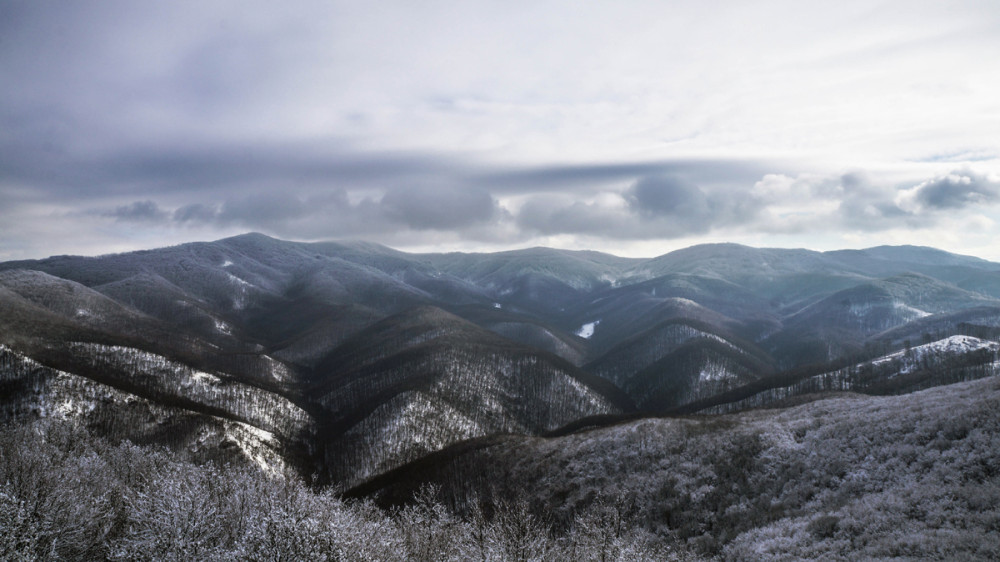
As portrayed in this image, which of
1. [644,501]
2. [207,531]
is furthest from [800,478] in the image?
[207,531]

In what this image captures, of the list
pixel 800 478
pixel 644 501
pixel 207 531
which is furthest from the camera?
pixel 644 501

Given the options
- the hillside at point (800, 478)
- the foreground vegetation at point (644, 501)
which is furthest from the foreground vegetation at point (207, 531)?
the hillside at point (800, 478)

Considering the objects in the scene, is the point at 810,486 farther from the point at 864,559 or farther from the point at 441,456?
the point at 441,456

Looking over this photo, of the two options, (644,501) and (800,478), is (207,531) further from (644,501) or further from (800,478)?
(800,478)

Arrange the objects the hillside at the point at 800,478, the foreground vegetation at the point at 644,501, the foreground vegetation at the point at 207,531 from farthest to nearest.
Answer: the hillside at the point at 800,478
the foreground vegetation at the point at 644,501
the foreground vegetation at the point at 207,531

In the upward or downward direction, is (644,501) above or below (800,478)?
below

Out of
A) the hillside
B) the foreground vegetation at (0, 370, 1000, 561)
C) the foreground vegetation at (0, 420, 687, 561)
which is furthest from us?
the hillside

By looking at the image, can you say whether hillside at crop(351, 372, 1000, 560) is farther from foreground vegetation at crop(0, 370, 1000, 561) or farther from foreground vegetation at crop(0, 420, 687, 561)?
foreground vegetation at crop(0, 420, 687, 561)

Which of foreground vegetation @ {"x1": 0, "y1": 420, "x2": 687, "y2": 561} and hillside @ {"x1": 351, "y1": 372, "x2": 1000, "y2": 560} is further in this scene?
hillside @ {"x1": 351, "y1": 372, "x2": 1000, "y2": 560}

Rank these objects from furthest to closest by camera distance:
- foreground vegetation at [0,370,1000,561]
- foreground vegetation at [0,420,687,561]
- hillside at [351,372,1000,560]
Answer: hillside at [351,372,1000,560]
foreground vegetation at [0,370,1000,561]
foreground vegetation at [0,420,687,561]

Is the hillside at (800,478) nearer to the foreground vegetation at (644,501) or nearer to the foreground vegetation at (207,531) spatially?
the foreground vegetation at (644,501)

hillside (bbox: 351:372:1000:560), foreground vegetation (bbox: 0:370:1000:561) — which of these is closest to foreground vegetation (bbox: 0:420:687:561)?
foreground vegetation (bbox: 0:370:1000:561)
